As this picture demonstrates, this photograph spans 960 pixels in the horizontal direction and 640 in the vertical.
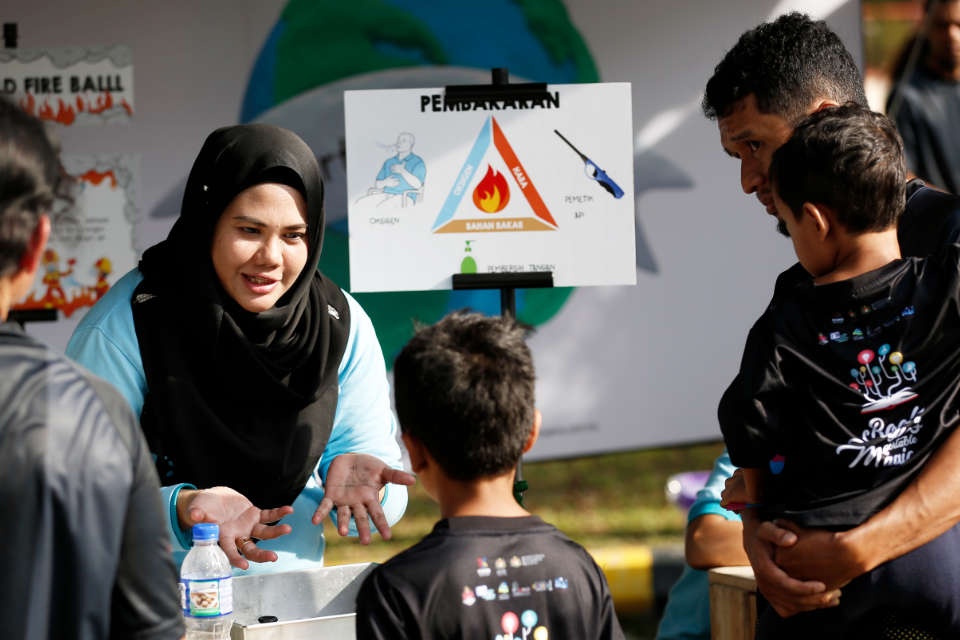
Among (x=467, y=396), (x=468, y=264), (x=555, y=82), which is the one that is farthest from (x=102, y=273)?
(x=467, y=396)

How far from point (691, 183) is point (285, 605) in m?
3.76

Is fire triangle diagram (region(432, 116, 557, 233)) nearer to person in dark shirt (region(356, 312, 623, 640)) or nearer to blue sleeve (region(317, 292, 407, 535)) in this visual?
blue sleeve (region(317, 292, 407, 535))

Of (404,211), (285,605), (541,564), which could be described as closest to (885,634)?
(541,564)

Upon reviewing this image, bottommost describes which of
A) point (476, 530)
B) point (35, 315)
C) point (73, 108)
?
point (476, 530)

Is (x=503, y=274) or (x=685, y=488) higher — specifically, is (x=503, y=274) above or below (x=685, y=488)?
above

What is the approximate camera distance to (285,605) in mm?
2156

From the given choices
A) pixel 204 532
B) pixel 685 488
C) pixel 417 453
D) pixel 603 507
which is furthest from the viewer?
pixel 603 507

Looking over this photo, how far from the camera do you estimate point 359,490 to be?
2377mm

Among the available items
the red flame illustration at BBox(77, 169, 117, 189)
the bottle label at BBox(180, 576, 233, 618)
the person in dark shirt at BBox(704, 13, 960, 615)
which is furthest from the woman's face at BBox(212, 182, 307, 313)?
the red flame illustration at BBox(77, 169, 117, 189)

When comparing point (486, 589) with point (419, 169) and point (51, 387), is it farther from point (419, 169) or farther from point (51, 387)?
point (419, 169)

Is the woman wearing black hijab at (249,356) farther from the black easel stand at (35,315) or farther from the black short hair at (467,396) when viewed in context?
the black easel stand at (35,315)

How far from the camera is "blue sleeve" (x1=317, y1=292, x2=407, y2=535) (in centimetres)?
259

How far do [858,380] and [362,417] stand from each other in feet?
4.06

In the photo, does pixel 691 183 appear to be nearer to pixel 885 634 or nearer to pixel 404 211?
pixel 404 211
